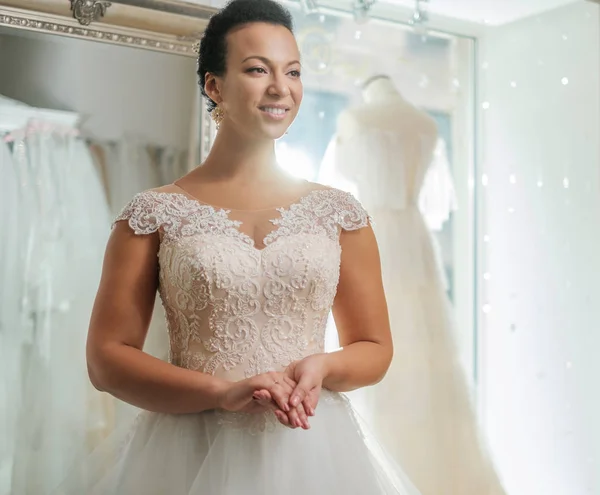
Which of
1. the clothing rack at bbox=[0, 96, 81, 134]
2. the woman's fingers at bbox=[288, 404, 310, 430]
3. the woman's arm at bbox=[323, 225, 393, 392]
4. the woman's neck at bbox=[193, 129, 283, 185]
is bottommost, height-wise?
the woman's fingers at bbox=[288, 404, 310, 430]

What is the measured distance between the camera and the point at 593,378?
3191 mm

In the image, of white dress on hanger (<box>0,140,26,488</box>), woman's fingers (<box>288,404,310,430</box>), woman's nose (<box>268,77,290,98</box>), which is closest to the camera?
woman's fingers (<box>288,404,310,430</box>)

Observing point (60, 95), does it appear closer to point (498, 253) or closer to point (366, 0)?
point (366, 0)

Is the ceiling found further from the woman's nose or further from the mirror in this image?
the woman's nose

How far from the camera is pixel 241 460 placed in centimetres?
140

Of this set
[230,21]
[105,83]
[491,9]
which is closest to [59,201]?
[105,83]

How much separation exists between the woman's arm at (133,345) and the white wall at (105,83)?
0.93 metres

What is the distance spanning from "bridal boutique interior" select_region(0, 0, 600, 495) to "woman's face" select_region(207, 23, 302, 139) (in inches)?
36.9

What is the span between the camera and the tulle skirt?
139cm

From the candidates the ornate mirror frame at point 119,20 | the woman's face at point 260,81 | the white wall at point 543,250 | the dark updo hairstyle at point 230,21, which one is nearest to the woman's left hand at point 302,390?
the woman's face at point 260,81

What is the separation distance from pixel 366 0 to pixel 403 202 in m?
0.69

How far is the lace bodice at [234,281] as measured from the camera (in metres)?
1.48

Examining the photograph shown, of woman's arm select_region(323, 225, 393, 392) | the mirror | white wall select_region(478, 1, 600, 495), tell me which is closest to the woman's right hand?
woman's arm select_region(323, 225, 393, 392)

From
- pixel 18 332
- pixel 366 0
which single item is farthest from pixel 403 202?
pixel 18 332
